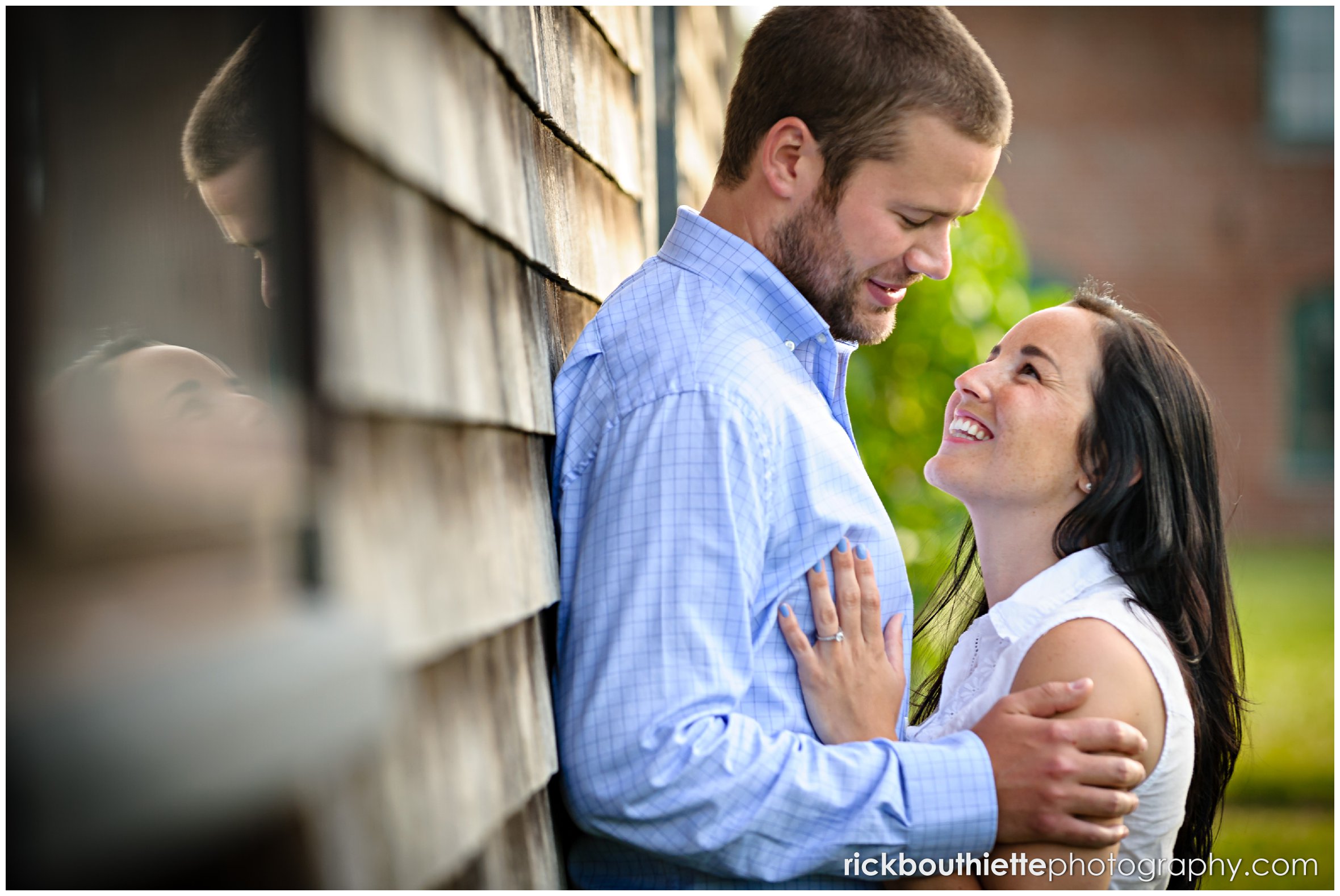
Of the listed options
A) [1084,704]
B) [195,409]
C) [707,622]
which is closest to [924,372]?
[1084,704]

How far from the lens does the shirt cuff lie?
157 cm

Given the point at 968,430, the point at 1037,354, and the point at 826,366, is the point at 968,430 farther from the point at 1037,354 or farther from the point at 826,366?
the point at 826,366

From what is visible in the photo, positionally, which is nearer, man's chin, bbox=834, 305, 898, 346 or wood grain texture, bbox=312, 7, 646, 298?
wood grain texture, bbox=312, 7, 646, 298

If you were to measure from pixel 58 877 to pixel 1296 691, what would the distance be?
27.3 feet

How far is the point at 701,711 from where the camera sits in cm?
146

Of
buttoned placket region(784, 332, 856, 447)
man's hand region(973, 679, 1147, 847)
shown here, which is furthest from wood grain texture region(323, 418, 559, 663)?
man's hand region(973, 679, 1147, 847)

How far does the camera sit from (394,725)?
1021 millimetres

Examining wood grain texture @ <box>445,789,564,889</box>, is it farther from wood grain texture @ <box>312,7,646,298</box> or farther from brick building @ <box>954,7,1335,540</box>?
brick building @ <box>954,7,1335,540</box>

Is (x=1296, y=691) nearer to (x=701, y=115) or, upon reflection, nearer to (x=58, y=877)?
(x=701, y=115)

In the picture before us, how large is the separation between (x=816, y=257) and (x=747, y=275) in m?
0.13

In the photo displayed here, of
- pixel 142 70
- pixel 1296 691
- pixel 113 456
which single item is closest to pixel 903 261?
pixel 142 70

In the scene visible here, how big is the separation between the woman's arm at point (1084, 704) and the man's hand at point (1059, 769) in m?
0.04

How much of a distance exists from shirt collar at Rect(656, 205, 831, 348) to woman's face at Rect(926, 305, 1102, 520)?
46 centimetres

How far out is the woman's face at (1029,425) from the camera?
6.96 feet
